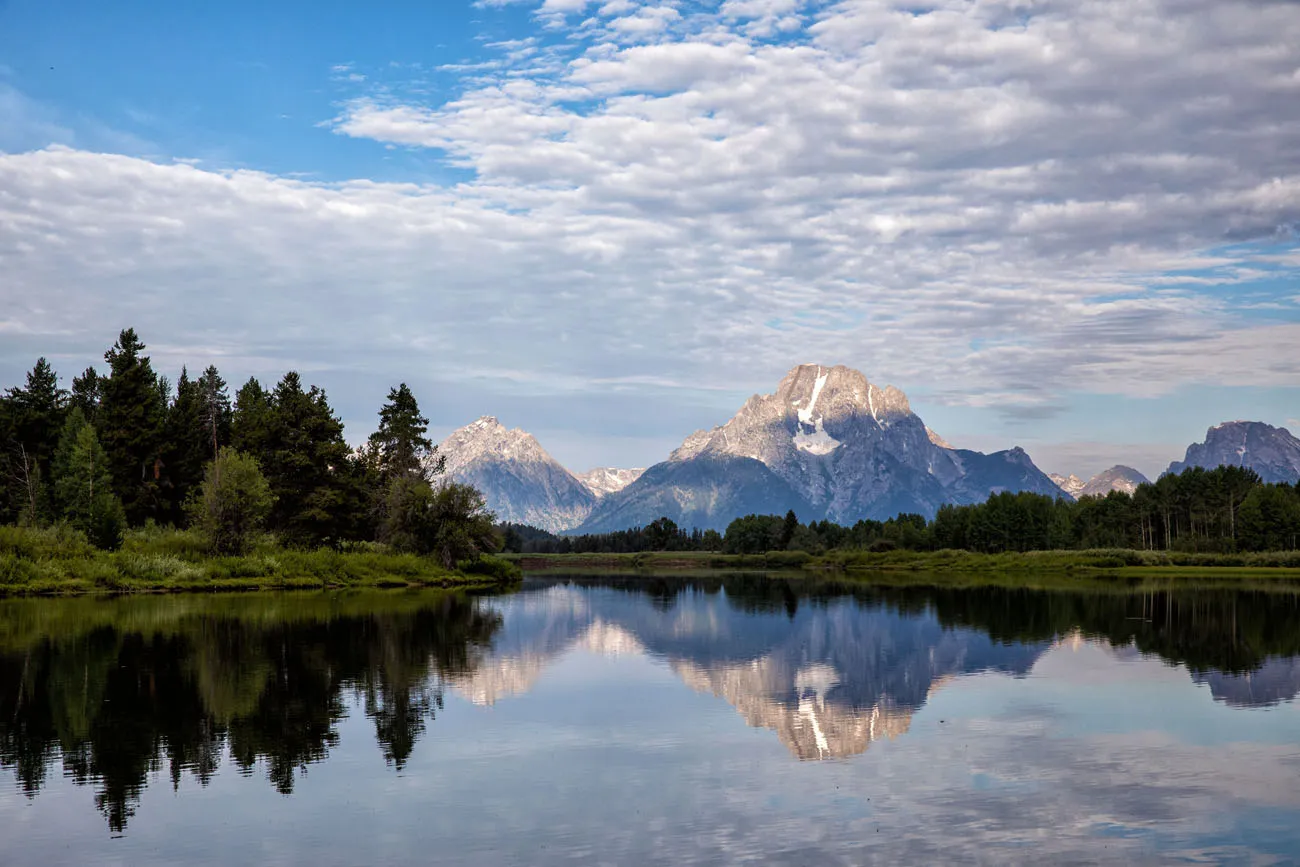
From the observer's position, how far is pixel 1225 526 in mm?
180125

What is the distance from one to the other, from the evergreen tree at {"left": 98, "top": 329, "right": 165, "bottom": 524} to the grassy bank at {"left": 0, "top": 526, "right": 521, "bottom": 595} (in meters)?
12.2

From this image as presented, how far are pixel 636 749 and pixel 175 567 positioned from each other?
217ft

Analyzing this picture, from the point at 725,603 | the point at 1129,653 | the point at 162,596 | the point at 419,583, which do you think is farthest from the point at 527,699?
the point at 419,583

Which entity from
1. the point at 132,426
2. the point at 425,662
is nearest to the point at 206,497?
the point at 132,426

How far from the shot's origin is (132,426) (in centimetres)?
10062

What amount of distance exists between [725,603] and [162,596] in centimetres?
4279

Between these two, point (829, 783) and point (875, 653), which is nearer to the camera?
point (829, 783)

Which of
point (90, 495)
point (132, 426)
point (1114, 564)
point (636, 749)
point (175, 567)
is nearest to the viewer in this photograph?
point (636, 749)

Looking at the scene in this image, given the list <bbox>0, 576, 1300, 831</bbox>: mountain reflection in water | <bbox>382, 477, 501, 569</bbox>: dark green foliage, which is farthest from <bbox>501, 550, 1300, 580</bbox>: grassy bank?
<bbox>382, 477, 501, 569</bbox>: dark green foliage

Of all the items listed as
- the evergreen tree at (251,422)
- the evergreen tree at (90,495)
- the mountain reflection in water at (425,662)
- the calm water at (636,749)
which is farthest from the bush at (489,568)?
the calm water at (636,749)

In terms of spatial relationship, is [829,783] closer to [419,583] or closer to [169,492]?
[419,583]

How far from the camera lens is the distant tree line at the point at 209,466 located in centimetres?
9281

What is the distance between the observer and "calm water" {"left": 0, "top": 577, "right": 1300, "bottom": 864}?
16812mm

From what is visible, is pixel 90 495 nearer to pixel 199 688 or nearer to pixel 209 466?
pixel 209 466
